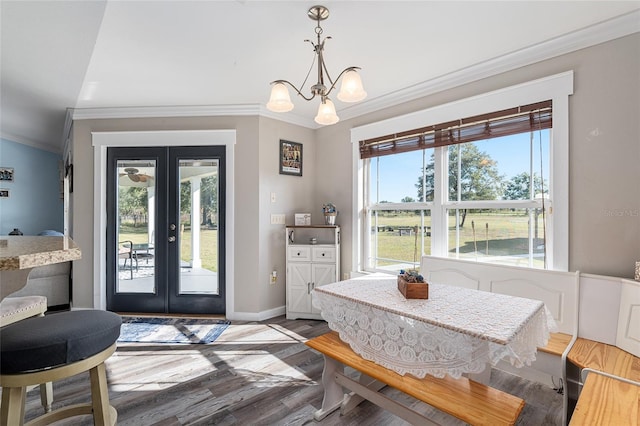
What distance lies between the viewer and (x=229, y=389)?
7.00 feet

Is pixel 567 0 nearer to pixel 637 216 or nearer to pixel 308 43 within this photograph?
pixel 637 216

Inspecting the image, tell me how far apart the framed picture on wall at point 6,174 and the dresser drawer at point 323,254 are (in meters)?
5.02

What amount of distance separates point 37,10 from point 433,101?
3.02m

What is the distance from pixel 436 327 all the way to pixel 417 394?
365 millimetres

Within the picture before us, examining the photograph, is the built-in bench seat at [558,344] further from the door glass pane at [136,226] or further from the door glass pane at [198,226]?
the door glass pane at [136,226]

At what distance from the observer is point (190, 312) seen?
3.57 m

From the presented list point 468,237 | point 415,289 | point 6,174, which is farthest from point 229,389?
point 6,174

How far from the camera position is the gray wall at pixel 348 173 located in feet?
6.38

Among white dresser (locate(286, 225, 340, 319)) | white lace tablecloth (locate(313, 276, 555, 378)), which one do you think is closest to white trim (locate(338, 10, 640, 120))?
white dresser (locate(286, 225, 340, 319))

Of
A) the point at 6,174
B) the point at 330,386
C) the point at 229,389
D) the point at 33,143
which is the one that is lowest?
the point at 229,389

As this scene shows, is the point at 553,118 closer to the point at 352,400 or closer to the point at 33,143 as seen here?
the point at 352,400

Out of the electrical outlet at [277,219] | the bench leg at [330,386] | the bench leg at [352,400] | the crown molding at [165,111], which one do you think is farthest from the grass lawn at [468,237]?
the crown molding at [165,111]

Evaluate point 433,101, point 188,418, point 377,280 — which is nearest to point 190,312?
point 188,418

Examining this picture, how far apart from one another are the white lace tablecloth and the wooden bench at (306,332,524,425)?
10 centimetres
